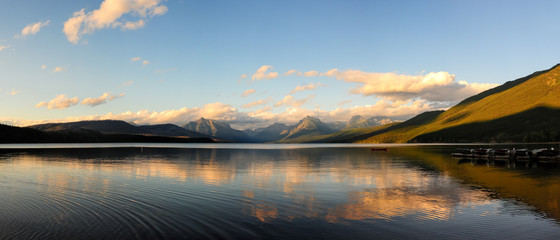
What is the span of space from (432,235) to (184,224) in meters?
14.5

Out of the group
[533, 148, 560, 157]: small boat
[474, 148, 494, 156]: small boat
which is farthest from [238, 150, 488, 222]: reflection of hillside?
[474, 148, 494, 156]: small boat

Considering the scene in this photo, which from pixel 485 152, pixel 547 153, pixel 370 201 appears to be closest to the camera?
pixel 370 201

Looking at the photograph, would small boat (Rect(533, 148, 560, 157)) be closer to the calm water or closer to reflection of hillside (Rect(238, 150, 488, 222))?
the calm water

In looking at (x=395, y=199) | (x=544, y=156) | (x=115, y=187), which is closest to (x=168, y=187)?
(x=115, y=187)

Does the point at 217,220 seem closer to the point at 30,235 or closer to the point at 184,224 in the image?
the point at 184,224

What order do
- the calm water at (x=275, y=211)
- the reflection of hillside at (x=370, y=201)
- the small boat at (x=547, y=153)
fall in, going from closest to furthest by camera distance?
the calm water at (x=275, y=211) < the reflection of hillside at (x=370, y=201) < the small boat at (x=547, y=153)

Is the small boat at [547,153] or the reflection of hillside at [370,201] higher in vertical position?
the small boat at [547,153]

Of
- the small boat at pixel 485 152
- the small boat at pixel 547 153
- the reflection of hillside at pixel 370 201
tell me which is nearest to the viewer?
the reflection of hillside at pixel 370 201

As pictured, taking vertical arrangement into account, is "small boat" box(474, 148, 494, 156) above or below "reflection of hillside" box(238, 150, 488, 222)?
above

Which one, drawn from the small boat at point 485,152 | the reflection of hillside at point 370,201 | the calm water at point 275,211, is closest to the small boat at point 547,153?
the small boat at point 485,152

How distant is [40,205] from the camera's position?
81.3 feet

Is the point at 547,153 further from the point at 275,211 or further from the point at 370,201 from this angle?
the point at 275,211

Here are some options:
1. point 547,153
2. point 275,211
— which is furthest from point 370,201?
point 547,153

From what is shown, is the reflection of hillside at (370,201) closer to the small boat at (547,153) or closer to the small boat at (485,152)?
the small boat at (547,153)
